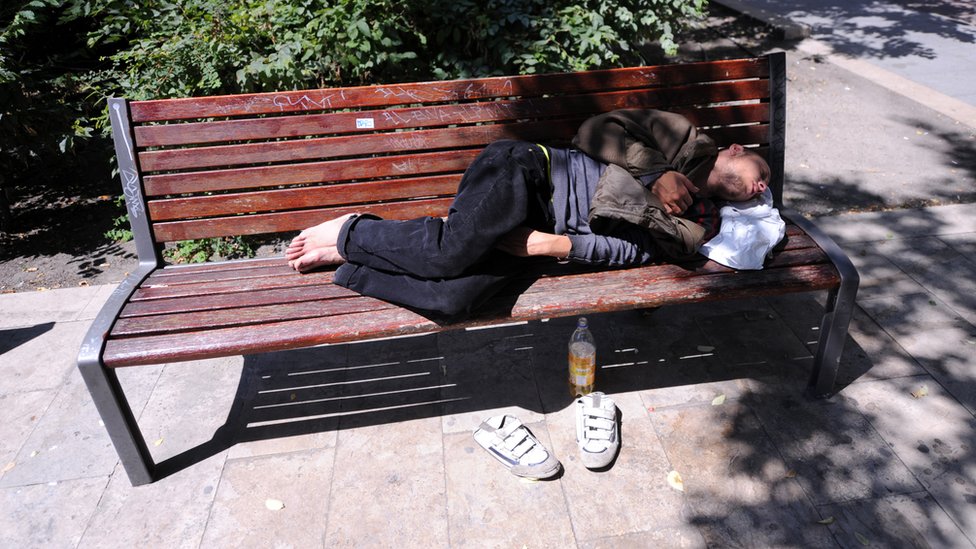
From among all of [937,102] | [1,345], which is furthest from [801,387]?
[937,102]

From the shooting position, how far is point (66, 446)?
3.02m

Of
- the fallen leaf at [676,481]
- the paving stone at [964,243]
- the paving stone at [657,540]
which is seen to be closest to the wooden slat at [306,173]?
the fallen leaf at [676,481]

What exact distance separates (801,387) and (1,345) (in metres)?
3.99

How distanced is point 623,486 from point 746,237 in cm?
112

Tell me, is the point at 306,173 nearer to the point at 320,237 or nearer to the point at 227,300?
the point at 320,237

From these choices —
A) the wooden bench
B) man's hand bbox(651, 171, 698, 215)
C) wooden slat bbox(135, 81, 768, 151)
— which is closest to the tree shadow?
wooden slat bbox(135, 81, 768, 151)

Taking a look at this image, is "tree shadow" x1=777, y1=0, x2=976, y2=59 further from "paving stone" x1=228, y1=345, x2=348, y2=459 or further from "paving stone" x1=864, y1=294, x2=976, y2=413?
"paving stone" x1=228, y1=345, x2=348, y2=459

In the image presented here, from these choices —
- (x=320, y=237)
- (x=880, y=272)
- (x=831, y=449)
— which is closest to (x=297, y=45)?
(x=320, y=237)

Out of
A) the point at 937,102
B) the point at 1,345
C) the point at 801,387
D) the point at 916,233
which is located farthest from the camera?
the point at 937,102

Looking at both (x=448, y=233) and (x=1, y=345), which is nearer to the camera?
(x=448, y=233)

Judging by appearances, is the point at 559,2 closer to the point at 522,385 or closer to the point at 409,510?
the point at 522,385

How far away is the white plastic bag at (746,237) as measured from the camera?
2842mm

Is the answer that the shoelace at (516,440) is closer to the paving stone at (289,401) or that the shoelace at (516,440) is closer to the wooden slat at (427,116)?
the paving stone at (289,401)

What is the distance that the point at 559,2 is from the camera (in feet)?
14.1
